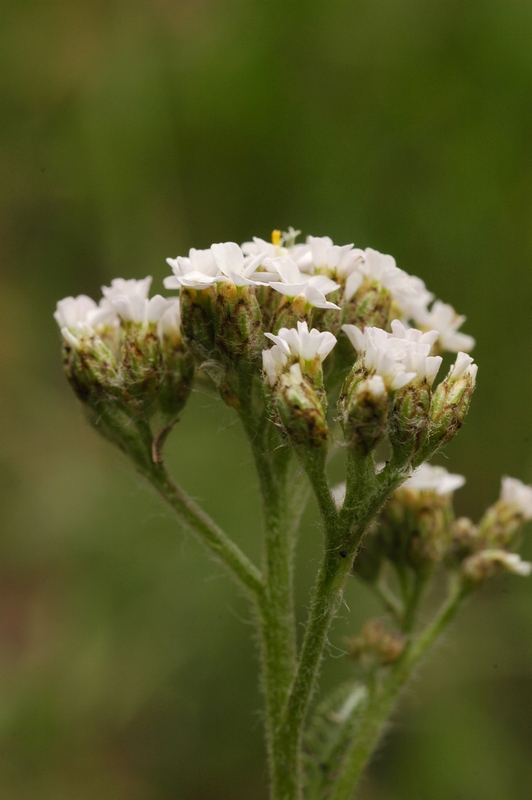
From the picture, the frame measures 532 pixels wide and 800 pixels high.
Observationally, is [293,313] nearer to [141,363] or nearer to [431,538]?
[141,363]

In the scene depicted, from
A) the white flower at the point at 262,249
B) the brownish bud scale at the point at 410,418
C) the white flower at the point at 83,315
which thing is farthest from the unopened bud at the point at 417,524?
the white flower at the point at 83,315

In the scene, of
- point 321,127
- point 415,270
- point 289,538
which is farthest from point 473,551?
point 321,127

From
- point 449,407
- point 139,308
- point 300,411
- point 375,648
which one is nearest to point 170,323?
point 139,308

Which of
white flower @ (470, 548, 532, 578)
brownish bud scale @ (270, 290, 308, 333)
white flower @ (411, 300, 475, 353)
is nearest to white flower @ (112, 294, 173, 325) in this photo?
brownish bud scale @ (270, 290, 308, 333)

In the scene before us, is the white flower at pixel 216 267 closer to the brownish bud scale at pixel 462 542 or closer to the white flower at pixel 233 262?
the white flower at pixel 233 262

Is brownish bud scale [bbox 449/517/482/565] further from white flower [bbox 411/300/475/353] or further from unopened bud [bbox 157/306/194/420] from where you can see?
unopened bud [bbox 157/306/194/420]

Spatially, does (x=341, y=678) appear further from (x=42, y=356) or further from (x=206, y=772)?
(x=42, y=356)
